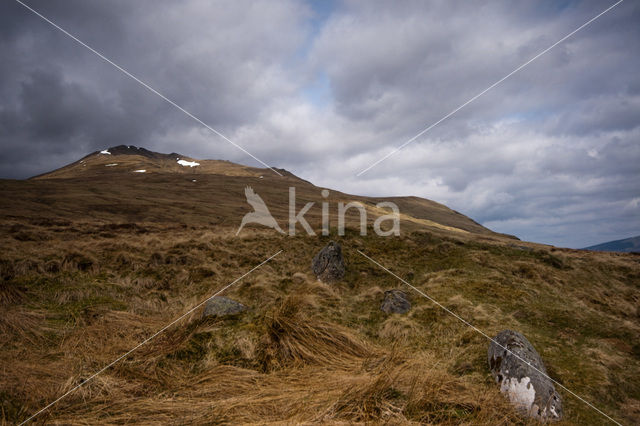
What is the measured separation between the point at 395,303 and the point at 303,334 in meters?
4.77

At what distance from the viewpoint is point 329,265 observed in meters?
13.1

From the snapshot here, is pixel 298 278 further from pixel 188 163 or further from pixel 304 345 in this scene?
pixel 188 163

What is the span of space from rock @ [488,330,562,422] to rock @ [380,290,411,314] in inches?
144

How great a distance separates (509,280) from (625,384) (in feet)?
19.1

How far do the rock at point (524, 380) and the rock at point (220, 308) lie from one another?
18.7 feet

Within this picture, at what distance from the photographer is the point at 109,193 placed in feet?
213

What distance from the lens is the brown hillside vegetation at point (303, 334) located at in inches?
141

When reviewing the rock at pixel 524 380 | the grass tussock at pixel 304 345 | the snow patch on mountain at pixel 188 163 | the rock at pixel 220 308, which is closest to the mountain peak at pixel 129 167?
the snow patch on mountain at pixel 188 163

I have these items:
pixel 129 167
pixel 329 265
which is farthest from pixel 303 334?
pixel 129 167

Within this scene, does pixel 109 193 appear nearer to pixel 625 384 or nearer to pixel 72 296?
pixel 72 296

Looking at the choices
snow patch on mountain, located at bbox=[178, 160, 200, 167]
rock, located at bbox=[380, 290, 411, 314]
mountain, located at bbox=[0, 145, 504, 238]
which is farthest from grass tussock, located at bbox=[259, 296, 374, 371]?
snow patch on mountain, located at bbox=[178, 160, 200, 167]

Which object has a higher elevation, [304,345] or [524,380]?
[304,345]

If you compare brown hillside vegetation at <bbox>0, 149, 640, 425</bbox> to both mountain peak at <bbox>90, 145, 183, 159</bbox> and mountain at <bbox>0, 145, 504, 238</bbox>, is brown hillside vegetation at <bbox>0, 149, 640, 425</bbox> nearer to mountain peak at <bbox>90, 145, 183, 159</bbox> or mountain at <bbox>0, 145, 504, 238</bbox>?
mountain at <bbox>0, 145, 504, 238</bbox>

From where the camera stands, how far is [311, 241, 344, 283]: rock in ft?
42.1
